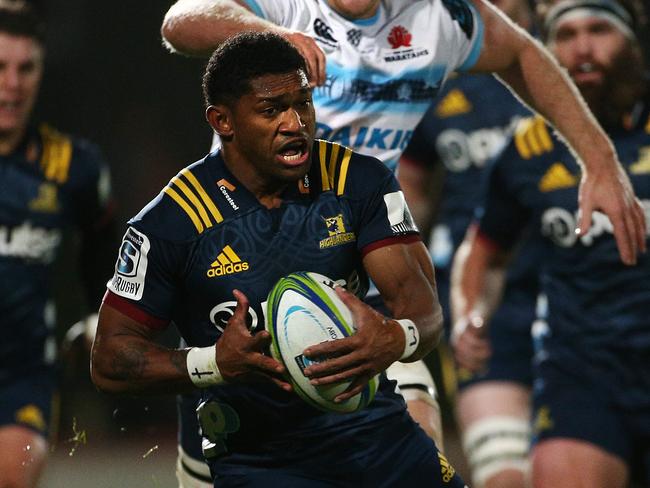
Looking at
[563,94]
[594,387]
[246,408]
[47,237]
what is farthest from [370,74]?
[47,237]

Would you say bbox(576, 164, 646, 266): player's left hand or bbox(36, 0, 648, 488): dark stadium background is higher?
bbox(576, 164, 646, 266): player's left hand

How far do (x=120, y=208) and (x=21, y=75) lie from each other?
289 cm

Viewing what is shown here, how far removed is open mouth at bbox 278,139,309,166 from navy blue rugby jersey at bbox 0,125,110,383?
298cm

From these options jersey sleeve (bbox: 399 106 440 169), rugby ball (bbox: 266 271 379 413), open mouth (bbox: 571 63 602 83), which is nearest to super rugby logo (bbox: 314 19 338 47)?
rugby ball (bbox: 266 271 379 413)

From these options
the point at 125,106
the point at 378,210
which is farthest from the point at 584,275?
the point at 125,106

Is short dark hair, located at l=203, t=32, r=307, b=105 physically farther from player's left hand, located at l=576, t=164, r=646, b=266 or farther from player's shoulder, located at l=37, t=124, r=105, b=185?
player's shoulder, located at l=37, t=124, r=105, b=185

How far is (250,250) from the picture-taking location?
13.3 ft

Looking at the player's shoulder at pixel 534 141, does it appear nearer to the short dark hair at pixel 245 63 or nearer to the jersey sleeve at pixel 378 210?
the jersey sleeve at pixel 378 210

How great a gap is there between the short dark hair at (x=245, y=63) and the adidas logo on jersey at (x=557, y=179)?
2.47 metres

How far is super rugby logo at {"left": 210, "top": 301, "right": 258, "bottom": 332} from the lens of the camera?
405 cm

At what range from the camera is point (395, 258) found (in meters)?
4.09

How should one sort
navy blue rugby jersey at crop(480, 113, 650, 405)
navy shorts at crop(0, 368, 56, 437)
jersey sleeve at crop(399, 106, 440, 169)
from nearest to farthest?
navy blue rugby jersey at crop(480, 113, 650, 405) → navy shorts at crop(0, 368, 56, 437) → jersey sleeve at crop(399, 106, 440, 169)

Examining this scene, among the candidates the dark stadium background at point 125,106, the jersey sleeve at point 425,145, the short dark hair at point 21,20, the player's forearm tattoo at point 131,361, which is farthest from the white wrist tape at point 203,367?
the dark stadium background at point 125,106

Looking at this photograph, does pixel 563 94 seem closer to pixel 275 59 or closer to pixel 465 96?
pixel 275 59
